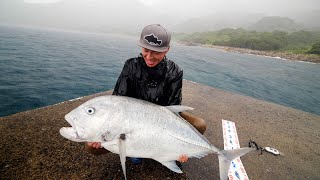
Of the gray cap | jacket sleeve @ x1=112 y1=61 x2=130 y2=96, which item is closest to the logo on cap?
the gray cap

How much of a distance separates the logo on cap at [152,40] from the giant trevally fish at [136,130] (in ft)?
3.14

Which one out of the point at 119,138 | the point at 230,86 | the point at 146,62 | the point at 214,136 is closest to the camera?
the point at 119,138

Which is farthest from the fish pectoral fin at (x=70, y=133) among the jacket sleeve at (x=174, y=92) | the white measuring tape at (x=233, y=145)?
the white measuring tape at (x=233, y=145)

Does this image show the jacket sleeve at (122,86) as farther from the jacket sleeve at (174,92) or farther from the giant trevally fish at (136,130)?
the giant trevally fish at (136,130)

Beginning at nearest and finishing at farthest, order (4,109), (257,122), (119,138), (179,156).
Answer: (119,138) → (179,156) → (257,122) → (4,109)

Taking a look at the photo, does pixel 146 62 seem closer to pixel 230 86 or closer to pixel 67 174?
pixel 67 174

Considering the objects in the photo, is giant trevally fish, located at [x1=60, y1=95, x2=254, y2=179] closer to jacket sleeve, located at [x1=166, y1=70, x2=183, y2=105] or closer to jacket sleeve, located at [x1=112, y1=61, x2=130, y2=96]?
jacket sleeve, located at [x1=166, y1=70, x2=183, y2=105]

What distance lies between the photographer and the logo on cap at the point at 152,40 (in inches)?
116

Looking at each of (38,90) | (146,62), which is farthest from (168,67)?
(38,90)

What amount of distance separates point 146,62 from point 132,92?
0.63 m

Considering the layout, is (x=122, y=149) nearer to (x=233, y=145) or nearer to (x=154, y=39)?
(x=154, y=39)

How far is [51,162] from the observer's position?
10.6 feet

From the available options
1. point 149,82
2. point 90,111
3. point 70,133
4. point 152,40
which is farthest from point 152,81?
point 70,133

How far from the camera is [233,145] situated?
15.8ft
